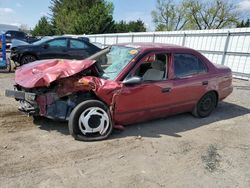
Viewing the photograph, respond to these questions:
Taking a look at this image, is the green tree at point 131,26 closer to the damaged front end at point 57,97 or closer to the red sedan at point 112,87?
the red sedan at point 112,87

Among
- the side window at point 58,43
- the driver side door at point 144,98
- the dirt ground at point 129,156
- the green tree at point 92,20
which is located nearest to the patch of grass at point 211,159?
the dirt ground at point 129,156

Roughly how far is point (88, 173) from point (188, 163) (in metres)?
1.47

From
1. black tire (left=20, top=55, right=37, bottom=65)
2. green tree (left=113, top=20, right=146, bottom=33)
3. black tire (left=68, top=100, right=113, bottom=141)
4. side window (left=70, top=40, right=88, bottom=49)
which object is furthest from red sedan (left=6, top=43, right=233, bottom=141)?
green tree (left=113, top=20, right=146, bottom=33)

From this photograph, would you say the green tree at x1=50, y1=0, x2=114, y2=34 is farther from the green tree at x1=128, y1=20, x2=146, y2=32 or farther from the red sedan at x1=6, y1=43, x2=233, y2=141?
the red sedan at x1=6, y1=43, x2=233, y2=141

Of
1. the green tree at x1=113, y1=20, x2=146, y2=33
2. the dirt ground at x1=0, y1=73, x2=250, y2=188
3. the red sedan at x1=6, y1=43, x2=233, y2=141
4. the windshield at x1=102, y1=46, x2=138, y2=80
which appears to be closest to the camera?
the dirt ground at x1=0, y1=73, x2=250, y2=188

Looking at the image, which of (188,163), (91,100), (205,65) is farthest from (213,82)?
(91,100)

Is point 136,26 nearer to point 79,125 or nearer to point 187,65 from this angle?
point 187,65

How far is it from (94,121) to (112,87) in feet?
2.08

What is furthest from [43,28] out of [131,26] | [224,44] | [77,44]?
[224,44]

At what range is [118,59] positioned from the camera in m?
4.66

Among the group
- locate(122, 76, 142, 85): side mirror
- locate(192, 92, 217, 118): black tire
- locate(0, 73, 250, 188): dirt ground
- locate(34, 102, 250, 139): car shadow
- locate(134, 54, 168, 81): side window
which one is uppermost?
locate(134, 54, 168, 81): side window

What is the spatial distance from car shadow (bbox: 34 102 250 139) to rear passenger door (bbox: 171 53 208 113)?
0.31 m

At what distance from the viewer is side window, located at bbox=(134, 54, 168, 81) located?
181 inches

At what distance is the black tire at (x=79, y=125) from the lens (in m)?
3.90
